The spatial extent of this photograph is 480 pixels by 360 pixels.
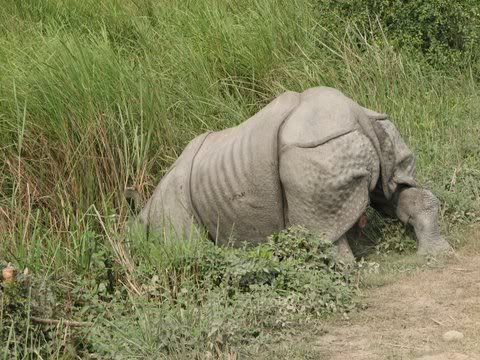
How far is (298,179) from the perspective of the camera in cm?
574

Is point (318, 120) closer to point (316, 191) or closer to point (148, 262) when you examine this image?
point (316, 191)

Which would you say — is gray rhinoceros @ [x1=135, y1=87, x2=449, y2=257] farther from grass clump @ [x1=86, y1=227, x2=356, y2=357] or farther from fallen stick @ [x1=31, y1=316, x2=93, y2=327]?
fallen stick @ [x1=31, y1=316, x2=93, y2=327]

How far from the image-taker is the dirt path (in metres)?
4.53

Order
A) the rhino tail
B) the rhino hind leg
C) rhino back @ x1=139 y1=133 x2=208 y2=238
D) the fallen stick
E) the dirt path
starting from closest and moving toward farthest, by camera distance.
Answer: the dirt path
the fallen stick
the rhino hind leg
rhino back @ x1=139 y1=133 x2=208 y2=238
the rhino tail

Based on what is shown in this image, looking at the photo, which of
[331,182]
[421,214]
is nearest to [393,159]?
[421,214]

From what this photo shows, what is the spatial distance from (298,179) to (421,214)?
769 millimetres

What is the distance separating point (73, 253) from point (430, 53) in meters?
3.40

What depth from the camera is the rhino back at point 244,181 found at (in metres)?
5.91

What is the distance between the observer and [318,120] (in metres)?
5.82

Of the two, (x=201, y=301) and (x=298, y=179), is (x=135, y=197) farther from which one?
(x=201, y=301)


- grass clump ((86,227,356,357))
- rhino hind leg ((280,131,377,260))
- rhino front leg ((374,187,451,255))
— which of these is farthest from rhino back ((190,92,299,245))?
rhino front leg ((374,187,451,255))

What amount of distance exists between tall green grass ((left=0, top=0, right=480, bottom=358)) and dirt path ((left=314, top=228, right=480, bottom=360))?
2.79ft

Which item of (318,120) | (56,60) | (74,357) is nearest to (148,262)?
(74,357)

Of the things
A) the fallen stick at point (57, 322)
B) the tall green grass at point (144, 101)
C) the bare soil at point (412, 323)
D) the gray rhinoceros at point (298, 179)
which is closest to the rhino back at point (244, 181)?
the gray rhinoceros at point (298, 179)
